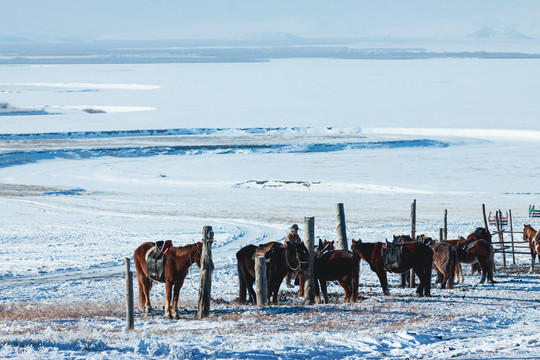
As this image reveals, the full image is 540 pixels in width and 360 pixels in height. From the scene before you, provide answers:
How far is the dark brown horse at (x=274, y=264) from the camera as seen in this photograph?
15.7 metres

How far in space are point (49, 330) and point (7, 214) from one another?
91.5 feet

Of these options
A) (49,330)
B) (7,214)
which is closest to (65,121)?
(7,214)

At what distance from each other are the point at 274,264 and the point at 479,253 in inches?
232

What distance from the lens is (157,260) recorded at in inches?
577

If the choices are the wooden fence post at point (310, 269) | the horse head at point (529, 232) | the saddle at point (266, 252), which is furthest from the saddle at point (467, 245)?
the saddle at point (266, 252)

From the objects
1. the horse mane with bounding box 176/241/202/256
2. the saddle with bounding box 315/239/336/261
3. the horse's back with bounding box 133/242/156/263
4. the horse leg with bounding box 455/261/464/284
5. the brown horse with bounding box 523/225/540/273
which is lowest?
the horse leg with bounding box 455/261/464/284

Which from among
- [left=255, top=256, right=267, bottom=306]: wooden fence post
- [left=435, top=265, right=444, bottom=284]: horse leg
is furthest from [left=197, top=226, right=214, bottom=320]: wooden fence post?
[left=435, top=265, right=444, bottom=284]: horse leg

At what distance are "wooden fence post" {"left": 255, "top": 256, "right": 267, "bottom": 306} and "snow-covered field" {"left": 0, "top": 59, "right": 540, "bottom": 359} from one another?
541mm

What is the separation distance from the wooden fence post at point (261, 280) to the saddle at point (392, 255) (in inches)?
110

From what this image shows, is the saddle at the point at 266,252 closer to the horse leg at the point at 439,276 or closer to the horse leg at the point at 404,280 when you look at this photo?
the horse leg at the point at 404,280

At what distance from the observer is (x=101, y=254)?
87.8 feet

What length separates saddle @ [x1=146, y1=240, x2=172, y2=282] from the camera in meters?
14.6

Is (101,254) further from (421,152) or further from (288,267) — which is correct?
(421,152)

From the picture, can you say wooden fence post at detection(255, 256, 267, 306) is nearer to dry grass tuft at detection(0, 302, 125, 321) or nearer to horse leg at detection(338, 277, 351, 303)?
horse leg at detection(338, 277, 351, 303)
